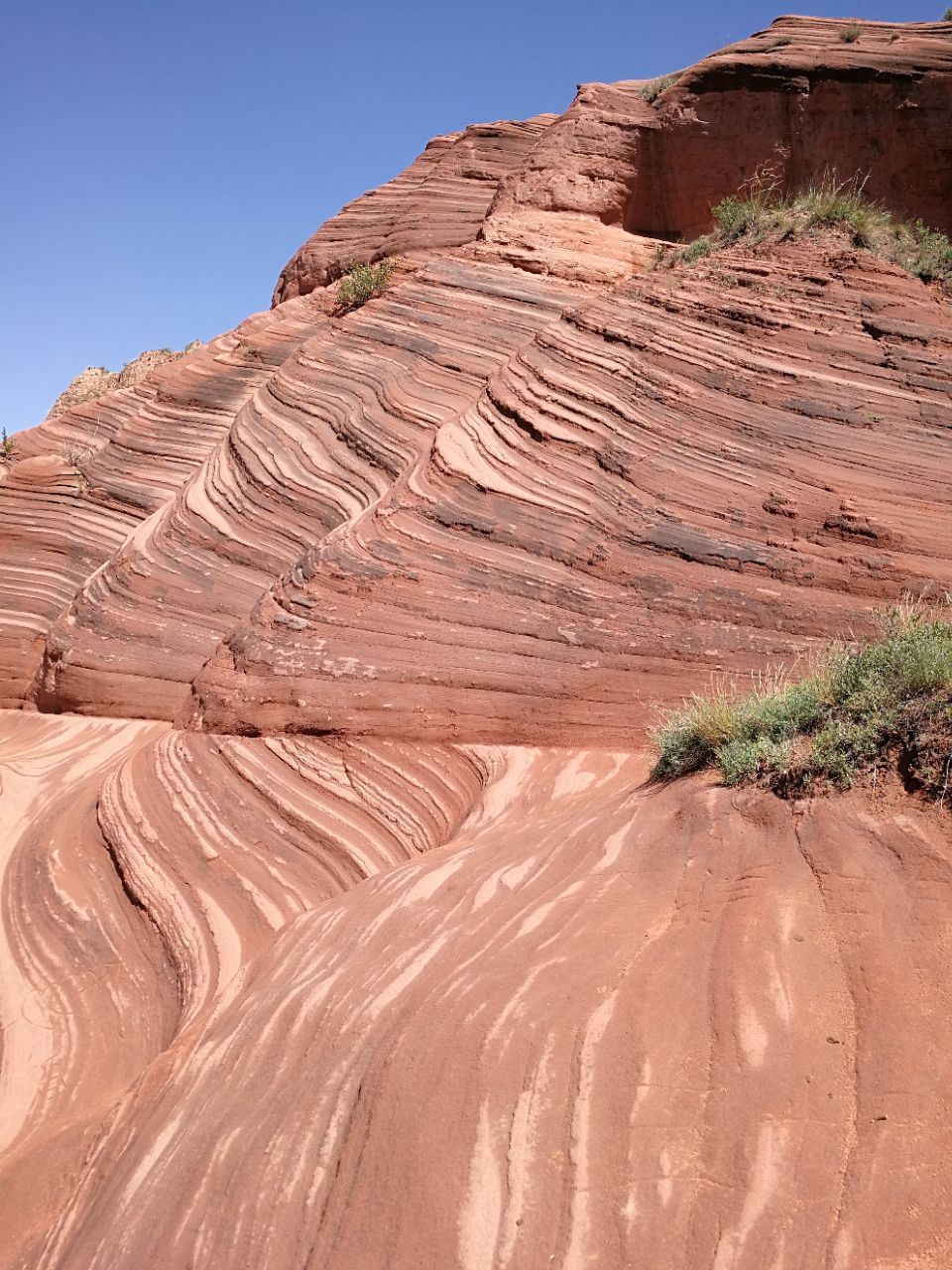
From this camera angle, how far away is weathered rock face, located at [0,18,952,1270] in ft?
8.87

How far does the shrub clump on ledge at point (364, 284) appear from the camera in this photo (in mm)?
12836

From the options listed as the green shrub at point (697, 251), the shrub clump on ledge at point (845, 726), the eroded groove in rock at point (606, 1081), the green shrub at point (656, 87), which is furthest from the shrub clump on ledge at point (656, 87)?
the eroded groove in rock at point (606, 1081)

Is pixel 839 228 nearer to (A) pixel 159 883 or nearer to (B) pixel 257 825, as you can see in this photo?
(B) pixel 257 825

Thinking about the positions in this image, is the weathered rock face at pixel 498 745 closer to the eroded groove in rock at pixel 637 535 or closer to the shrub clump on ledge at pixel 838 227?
the eroded groove in rock at pixel 637 535

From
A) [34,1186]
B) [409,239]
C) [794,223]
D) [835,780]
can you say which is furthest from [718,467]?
[409,239]

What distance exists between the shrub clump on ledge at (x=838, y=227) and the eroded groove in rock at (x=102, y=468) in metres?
6.76

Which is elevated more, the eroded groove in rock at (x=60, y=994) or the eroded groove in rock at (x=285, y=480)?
the eroded groove in rock at (x=285, y=480)

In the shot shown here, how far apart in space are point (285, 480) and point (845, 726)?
8.07 m

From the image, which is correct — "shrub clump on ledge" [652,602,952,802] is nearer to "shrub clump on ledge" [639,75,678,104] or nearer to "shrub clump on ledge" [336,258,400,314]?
"shrub clump on ledge" [336,258,400,314]

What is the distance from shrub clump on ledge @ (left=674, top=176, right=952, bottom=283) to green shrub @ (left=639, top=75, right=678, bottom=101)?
166 inches

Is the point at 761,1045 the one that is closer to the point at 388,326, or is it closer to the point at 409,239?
the point at 388,326

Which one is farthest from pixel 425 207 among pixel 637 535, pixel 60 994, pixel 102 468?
pixel 60 994

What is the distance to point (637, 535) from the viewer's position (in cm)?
745

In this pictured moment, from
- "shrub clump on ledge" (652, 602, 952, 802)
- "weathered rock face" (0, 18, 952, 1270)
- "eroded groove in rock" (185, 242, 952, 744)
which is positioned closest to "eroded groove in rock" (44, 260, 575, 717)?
"weathered rock face" (0, 18, 952, 1270)
